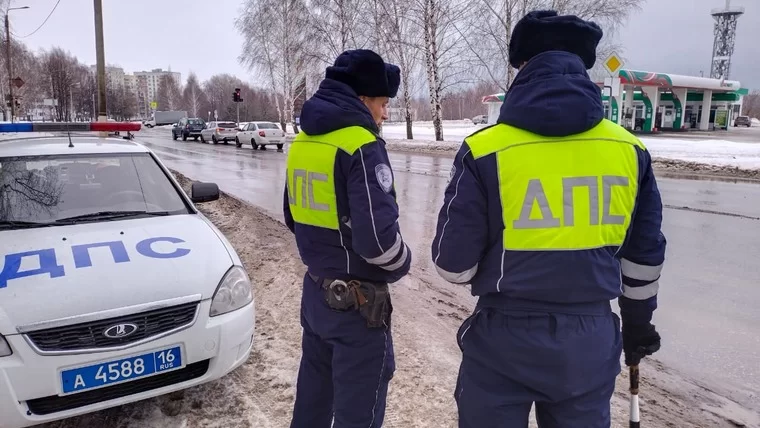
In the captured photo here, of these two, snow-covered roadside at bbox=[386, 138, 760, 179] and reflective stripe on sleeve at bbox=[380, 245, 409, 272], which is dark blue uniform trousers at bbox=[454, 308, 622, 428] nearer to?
reflective stripe on sleeve at bbox=[380, 245, 409, 272]

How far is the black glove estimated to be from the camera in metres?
1.94

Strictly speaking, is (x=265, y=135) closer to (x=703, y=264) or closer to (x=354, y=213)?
(x=703, y=264)

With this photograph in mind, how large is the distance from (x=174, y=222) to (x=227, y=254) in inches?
23.9

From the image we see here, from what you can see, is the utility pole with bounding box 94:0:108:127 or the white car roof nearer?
the white car roof

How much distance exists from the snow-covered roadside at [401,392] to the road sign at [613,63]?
37.0 feet

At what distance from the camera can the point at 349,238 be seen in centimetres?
218

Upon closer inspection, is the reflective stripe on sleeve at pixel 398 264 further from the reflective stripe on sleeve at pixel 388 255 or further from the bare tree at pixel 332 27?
the bare tree at pixel 332 27

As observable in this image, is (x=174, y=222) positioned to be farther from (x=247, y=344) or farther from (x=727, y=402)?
(x=727, y=402)

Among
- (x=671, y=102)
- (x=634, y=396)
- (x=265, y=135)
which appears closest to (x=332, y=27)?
(x=265, y=135)

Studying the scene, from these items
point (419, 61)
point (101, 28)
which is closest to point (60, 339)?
point (101, 28)

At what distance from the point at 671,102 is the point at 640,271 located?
44.7 m

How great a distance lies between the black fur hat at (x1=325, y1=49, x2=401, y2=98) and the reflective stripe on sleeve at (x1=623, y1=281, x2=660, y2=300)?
4.17 ft

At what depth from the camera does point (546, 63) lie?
1656 mm

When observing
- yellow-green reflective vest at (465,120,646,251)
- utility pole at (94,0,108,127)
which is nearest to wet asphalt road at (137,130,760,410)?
yellow-green reflective vest at (465,120,646,251)
